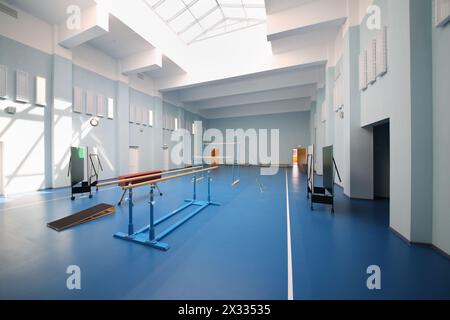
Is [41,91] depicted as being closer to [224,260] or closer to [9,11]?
[9,11]

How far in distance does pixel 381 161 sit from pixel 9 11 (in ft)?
35.4

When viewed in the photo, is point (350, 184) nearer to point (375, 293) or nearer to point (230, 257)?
point (375, 293)

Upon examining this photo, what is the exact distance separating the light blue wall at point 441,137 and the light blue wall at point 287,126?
12.5m

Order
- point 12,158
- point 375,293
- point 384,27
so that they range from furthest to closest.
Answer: point 12,158 → point 384,27 → point 375,293

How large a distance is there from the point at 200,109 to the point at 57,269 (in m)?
14.4

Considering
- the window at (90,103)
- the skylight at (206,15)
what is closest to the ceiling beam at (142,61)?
the skylight at (206,15)

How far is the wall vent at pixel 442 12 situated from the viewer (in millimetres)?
1912

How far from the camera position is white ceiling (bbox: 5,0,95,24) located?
4.74 metres

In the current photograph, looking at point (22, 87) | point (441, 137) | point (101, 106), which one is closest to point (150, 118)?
point (101, 106)

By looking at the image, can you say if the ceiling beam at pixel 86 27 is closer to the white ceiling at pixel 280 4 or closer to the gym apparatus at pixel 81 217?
the white ceiling at pixel 280 4

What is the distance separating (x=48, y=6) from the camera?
487 cm

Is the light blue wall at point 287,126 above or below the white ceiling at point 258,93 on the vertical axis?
below

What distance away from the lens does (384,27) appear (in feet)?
10.2
